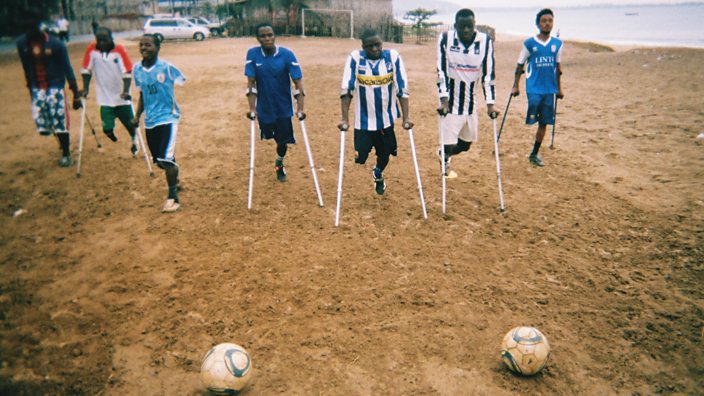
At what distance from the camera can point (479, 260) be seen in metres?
5.27

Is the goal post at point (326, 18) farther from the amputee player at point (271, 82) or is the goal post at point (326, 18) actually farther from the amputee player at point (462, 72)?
the amputee player at point (462, 72)

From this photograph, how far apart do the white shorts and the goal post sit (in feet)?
93.1

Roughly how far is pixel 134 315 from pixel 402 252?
3000mm

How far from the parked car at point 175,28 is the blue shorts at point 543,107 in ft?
103

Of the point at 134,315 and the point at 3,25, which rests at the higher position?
Result: the point at 3,25

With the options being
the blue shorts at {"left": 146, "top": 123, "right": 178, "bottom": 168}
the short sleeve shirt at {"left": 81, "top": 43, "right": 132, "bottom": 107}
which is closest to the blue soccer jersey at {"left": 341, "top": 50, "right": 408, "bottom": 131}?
the blue shorts at {"left": 146, "top": 123, "right": 178, "bottom": 168}

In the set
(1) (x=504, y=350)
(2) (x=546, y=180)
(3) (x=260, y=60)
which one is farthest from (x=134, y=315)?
(2) (x=546, y=180)

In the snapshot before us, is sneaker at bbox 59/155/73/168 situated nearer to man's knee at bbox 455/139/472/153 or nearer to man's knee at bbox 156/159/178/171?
man's knee at bbox 156/159/178/171

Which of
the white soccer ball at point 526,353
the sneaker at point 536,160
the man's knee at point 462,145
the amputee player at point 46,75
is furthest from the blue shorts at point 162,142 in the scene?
the sneaker at point 536,160

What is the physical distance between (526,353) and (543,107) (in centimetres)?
549

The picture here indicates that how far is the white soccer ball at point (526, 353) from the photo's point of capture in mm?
3545

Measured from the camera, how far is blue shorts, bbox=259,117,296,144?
696cm

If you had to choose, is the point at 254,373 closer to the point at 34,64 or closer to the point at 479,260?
the point at 479,260

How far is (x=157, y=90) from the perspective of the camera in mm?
6234
